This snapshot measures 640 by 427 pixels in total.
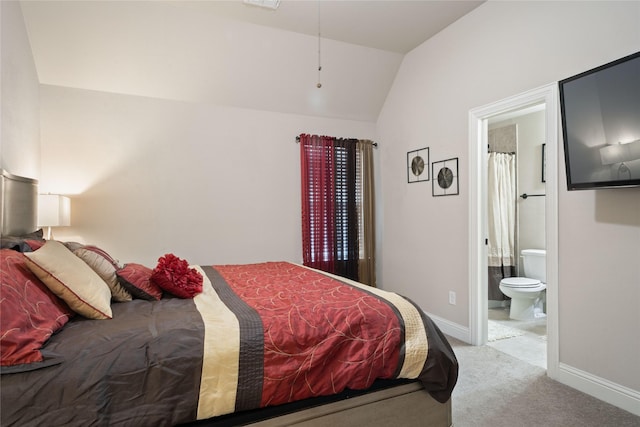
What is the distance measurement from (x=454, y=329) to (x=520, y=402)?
1.17 meters

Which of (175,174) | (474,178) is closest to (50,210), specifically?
(175,174)

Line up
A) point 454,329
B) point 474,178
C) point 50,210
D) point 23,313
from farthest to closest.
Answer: point 454,329
point 474,178
point 50,210
point 23,313

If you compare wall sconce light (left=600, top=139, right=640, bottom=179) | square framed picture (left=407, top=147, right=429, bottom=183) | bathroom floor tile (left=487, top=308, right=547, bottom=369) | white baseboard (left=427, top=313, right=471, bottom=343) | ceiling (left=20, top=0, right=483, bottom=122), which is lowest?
bathroom floor tile (left=487, top=308, right=547, bottom=369)

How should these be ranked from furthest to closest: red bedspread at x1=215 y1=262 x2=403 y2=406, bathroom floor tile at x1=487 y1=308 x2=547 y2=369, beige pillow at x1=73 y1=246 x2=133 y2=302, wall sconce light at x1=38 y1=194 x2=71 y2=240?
bathroom floor tile at x1=487 y1=308 x2=547 y2=369, wall sconce light at x1=38 y1=194 x2=71 y2=240, beige pillow at x1=73 y1=246 x2=133 y2=302, red bedspread at x1=215 y1=262 x2=403 y2=406

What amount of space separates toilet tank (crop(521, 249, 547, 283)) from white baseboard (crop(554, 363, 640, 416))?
1975mm

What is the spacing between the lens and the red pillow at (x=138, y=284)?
1836 mm

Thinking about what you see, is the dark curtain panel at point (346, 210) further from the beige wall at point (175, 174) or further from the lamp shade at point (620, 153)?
the lamp shade at point (620, 153)

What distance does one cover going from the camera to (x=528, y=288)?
3684mm

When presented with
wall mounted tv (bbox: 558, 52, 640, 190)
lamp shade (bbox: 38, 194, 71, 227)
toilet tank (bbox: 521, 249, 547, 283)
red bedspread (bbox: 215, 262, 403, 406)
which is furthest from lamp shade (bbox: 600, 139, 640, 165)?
lamp shade (bbox: 38, 194, 71, 227)

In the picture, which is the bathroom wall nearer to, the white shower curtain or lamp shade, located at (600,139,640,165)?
the white shower curtain

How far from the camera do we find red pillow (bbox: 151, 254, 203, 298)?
1.92 metres

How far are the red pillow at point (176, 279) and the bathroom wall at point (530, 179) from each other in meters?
4.11

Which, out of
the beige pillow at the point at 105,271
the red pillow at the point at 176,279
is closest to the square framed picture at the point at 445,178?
the red pillow at the point at 176,279

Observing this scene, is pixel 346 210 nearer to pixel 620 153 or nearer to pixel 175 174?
pixel 175 174
